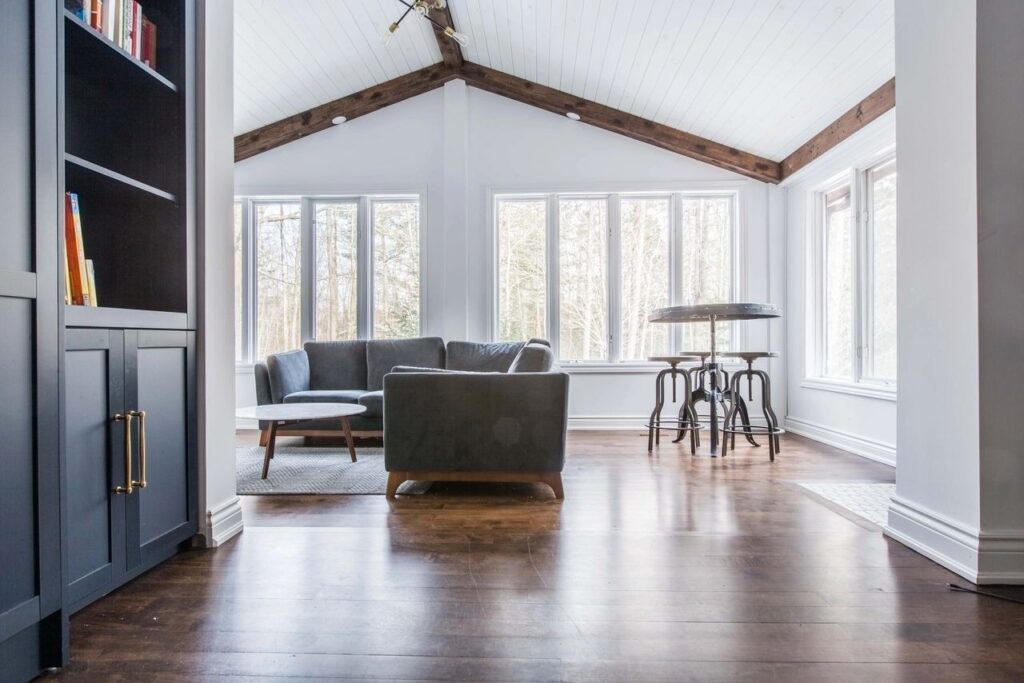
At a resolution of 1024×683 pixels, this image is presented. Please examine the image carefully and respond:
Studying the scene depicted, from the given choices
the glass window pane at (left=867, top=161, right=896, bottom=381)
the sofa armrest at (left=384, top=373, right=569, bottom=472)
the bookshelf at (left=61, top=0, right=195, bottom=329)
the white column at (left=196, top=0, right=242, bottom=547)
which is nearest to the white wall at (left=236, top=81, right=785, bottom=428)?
the glass window pane at (left=867, top=161, right=896, bottom=381)

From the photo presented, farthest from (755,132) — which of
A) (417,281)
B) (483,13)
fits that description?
(417,281)

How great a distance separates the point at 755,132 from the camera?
450 cm

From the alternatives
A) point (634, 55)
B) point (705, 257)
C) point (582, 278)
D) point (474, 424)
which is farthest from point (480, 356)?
point (634, 55)

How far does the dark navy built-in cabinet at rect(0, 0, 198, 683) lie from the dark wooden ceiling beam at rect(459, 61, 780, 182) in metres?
3.52

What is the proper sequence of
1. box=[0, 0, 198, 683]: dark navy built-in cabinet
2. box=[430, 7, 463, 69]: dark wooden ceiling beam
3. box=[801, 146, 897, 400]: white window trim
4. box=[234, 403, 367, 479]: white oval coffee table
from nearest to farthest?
box=[0, 0, 198, 683]: dark navy built-in cabinet
box=[234, 403, 367, 479]: white oval coffee table
box=[801, 146, 897, 400]: white window trim
box=[430, 7, 463, 69]: dark wooden ceiling beam

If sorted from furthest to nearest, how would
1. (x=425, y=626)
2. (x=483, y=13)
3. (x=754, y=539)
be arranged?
1. (x=483, y=13)
2. (x=754, y=539)
3. (x=425, y=626)

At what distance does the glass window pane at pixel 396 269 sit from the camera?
5293 millimetres

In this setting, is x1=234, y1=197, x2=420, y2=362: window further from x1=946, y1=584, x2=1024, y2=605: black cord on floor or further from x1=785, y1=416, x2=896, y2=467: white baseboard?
x1=946, y1=584, x2=1024, y2=605: black cord on floor

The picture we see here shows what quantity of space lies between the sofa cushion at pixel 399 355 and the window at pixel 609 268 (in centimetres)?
73

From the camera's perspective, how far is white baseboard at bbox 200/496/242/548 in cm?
205

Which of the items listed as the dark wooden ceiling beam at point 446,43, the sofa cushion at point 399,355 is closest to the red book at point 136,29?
the dark wooden ceiling beam at point 446,43

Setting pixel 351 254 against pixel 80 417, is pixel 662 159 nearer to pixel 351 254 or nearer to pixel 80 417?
pixel 351 254

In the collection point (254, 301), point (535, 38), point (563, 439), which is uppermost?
point (535, 38)

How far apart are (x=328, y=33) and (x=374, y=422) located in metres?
3.18
